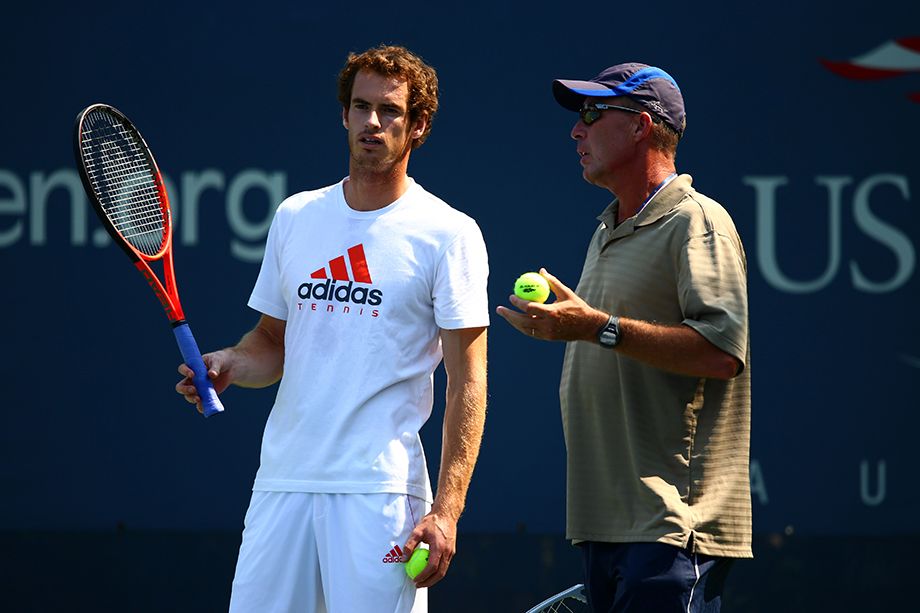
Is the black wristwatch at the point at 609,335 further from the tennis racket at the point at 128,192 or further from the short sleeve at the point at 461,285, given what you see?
the tennis racket at the point at 128,192

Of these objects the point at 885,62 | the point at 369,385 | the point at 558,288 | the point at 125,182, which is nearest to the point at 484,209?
the point at 885,62

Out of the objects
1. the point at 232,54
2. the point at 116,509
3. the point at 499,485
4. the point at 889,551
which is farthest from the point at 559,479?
the point at 232,54

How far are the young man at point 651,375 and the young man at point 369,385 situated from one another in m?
0.26

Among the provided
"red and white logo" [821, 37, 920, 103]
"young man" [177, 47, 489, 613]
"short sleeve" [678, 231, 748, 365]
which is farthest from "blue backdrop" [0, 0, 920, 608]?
"short sleeve" [678, 231, 748, 365]

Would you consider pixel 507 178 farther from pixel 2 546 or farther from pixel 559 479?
pixel 2 546

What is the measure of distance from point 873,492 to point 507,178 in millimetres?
1717

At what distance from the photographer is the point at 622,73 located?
10.3 ft

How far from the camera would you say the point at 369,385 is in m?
3.03

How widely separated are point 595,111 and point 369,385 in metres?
0.79

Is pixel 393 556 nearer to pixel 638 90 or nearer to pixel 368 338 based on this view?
pixel 368 338

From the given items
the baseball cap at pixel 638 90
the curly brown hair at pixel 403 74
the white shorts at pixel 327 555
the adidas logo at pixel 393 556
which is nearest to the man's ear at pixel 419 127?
the curly brown hair at pixel 403 74

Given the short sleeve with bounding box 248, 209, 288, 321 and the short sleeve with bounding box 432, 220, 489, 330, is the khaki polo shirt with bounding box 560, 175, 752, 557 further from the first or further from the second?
the short sleeve with bounding box 248, 209, 288, 321

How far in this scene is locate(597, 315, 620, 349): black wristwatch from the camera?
2820 mm

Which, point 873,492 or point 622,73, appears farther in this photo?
point 873,492
